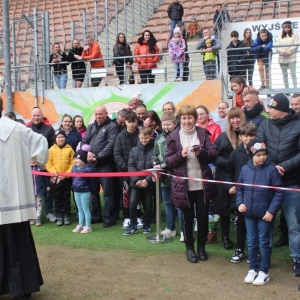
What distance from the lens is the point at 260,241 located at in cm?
440

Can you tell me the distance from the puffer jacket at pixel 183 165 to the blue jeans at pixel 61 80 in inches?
267

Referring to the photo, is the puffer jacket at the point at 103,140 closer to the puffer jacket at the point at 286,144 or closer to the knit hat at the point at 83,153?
the knit hat at the point at 83,153

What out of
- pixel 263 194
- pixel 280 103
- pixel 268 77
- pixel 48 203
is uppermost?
pixel 268 77

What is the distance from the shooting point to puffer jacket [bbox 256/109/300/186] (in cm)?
447

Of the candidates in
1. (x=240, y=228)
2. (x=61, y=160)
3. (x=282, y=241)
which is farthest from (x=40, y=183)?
(x=282, y=241)

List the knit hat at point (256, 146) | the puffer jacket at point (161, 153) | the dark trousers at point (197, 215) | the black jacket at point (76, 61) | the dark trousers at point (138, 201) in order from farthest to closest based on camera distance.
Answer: the black jacket at point (76, 61) < the dark trousers at point (138, 201) < the puffer jacket at point (161, 153) < the dark trousers at point (197, 215) < the knit hat at point (256, 146)

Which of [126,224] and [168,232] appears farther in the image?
[126,224]

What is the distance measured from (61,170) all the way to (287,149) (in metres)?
3.58

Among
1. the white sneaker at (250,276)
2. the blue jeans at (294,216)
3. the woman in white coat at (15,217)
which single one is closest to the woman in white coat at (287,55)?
the blue jeans at (294,216)

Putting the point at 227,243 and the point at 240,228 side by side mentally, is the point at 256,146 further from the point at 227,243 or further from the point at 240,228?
the point at 227,243

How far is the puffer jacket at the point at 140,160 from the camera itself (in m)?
6.19

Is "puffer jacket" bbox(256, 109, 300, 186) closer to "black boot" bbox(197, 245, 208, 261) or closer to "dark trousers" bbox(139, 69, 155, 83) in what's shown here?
"black boot" bbox(197, 245, 208, 261)

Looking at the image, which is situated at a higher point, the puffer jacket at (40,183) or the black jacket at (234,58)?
the black jacket at (234,58)

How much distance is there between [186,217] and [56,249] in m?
1.76
